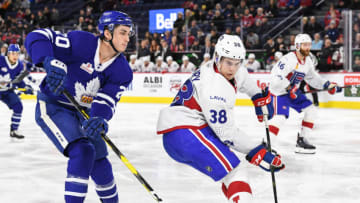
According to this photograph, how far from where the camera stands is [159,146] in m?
5.76

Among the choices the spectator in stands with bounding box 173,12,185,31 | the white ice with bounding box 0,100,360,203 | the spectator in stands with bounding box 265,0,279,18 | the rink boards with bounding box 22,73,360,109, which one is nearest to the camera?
the white ice with bounding box 0,100,360,203

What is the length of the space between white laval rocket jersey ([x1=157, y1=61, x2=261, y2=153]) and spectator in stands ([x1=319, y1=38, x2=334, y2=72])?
24.6 feet

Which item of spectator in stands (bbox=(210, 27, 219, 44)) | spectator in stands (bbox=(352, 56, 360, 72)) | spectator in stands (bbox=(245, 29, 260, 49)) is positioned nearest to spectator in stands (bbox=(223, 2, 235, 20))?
spectator in stands (bbox=(210, 27, 219, 44))

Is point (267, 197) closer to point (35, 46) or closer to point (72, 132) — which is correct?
point (72, 132)

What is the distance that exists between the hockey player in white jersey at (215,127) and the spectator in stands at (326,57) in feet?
24.7

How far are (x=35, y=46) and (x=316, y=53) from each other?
812cm

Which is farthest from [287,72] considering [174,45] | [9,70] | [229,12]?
[229,12]

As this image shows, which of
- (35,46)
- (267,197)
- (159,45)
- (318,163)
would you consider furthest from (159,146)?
(159,45)

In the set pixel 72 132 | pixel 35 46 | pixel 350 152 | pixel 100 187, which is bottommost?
pixel 350 152

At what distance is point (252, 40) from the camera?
10695 mm

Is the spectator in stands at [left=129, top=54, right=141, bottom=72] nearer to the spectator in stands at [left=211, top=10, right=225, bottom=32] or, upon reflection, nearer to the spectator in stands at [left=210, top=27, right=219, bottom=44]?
the spectator in stands at [left=210, top=27, right=219, bottom=44]

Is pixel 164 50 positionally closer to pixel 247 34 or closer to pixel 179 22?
pixel 179 22

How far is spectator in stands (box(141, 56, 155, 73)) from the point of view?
1148 centimetres

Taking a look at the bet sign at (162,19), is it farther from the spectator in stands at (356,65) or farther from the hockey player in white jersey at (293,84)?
the hockey player in white jersey at (293,84)
